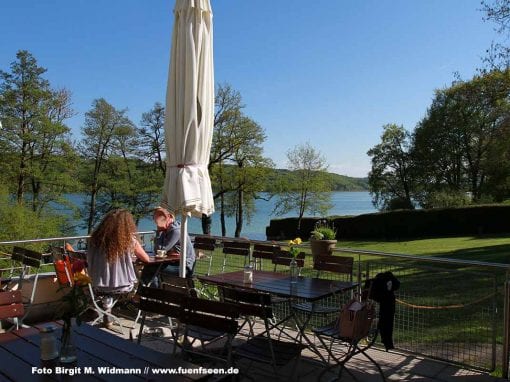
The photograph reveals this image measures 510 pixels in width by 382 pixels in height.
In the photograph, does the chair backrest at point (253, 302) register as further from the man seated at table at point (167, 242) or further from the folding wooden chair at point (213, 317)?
the man seated at table at point (167, 242)

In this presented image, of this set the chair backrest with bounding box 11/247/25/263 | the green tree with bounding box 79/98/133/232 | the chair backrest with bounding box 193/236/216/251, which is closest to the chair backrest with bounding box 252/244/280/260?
the chair backrest with bounding box 193/236/216/251

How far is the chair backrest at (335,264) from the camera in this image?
16.9 feet

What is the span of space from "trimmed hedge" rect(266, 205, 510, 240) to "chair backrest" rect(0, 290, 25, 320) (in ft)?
85.1

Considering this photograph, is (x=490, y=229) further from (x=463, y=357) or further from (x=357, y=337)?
(x=357, y=337)

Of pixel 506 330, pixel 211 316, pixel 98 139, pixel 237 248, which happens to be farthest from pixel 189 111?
pixel 98 139

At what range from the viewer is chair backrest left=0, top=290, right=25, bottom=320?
11.7 feet

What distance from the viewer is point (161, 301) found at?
3701mm

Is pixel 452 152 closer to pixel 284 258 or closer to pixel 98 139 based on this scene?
pixel 98 139

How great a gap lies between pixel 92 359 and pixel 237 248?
173 inches

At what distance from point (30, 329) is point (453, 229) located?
2753 centimetres

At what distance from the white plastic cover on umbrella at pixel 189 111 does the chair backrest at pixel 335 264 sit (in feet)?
5.05

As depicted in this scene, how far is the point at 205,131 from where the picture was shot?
190 inches

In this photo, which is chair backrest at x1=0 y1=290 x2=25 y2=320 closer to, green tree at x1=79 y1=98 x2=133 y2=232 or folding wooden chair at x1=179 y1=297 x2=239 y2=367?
folding wooden chair at x1=179 y1=297 x2=239 y2=367

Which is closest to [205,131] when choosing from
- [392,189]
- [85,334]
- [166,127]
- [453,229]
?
[166,127]
